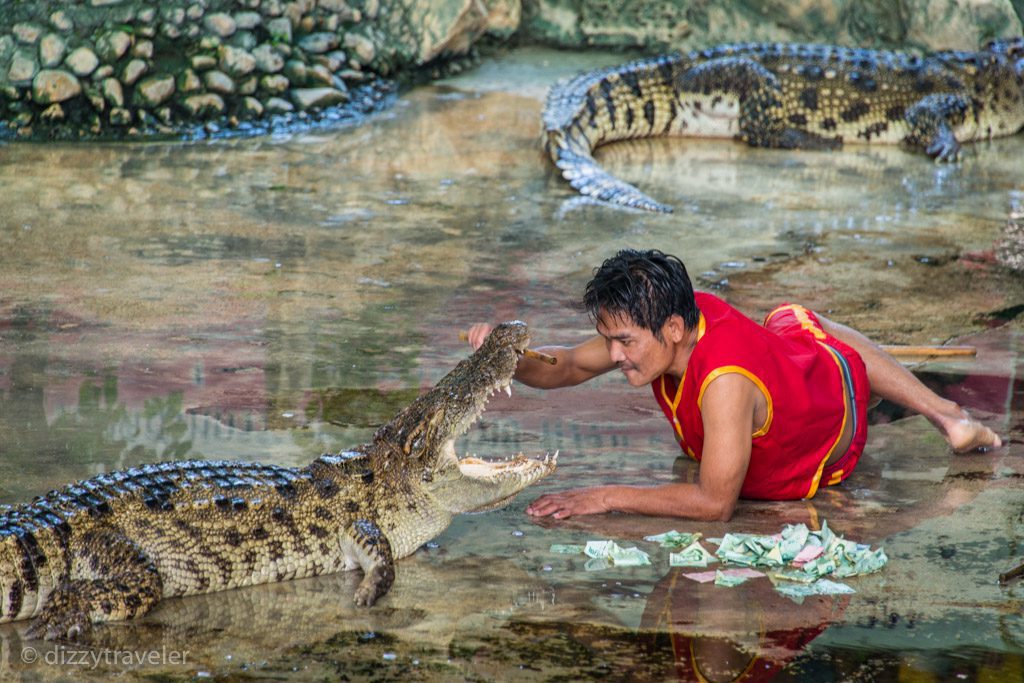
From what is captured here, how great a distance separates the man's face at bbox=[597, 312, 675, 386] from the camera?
3.52m

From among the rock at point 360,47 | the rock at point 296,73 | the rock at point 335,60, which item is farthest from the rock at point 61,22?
the rock at point 360,47

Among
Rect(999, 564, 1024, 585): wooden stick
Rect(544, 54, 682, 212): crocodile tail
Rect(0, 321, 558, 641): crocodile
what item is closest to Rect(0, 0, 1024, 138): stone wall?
Rect(544, 54, 682, 212): crocodile tail

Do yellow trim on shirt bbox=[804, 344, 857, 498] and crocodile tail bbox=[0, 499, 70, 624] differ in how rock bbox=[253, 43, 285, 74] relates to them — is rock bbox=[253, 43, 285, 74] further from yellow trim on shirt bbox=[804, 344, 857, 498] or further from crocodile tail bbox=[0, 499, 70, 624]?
crocodile tail bbox=[0, 499, 70, 624]

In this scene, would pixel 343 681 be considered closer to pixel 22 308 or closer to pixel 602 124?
pixel 22 308

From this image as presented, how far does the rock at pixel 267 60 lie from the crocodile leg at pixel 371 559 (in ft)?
21.0

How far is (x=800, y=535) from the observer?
3508mm

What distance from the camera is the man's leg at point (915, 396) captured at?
4.20 metres

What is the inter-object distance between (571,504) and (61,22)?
6545 millimetres

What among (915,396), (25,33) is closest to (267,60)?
(25,33)

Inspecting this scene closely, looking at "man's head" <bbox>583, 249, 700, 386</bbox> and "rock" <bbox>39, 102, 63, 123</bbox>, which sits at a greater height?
"man's head" <bbox>583, 249, 700, 386</bbox>

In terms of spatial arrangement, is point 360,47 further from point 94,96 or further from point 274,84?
point 94,96

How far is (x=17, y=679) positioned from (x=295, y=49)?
7422 mm

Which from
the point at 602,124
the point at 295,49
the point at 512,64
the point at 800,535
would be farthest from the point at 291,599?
the point at 512,64

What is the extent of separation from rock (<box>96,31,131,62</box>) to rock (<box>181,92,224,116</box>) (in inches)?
20.4
